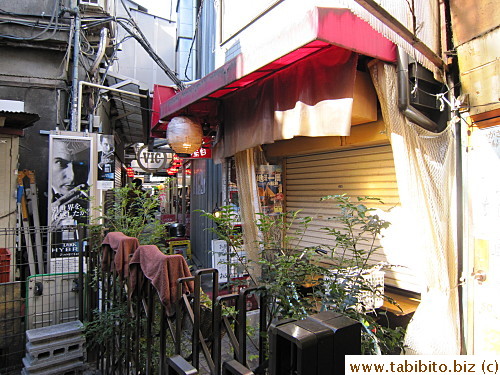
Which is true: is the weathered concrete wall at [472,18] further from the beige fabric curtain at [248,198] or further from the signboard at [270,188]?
the signboard at [270,188]

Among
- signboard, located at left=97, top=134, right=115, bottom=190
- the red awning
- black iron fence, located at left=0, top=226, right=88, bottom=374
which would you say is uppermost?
the red awning

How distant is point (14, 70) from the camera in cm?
893

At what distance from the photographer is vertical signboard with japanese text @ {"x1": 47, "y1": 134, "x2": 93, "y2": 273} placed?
748 centimetres

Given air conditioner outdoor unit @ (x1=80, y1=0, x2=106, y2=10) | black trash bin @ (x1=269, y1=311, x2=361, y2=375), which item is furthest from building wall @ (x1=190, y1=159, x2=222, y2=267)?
black trash bin @ (x1=269, y1=311, x2=361, y2=375)

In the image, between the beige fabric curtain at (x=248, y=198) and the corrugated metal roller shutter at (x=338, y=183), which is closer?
the corrugated metal roller shutter at (x=338, y=183)

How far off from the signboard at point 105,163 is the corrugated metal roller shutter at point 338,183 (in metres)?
4.77

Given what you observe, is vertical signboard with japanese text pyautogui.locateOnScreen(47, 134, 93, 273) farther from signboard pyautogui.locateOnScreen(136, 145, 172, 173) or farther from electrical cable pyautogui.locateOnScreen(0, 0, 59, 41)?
signboard pyautogui.locateOnScreen(136, 145, 172, 173)

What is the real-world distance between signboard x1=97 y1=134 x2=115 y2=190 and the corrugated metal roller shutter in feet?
15.7

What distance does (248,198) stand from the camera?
255 inches

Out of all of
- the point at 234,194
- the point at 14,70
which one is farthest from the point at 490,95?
the point at 14,70

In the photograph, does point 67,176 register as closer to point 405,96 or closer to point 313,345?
point 405,96

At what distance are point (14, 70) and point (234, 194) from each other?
749 centimetres

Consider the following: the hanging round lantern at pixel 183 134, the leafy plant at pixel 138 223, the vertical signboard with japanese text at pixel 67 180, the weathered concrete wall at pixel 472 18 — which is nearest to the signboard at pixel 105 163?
the vertical signboard with japanese text at pixel 67 180

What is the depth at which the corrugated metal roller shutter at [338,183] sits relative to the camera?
538 centimetres
